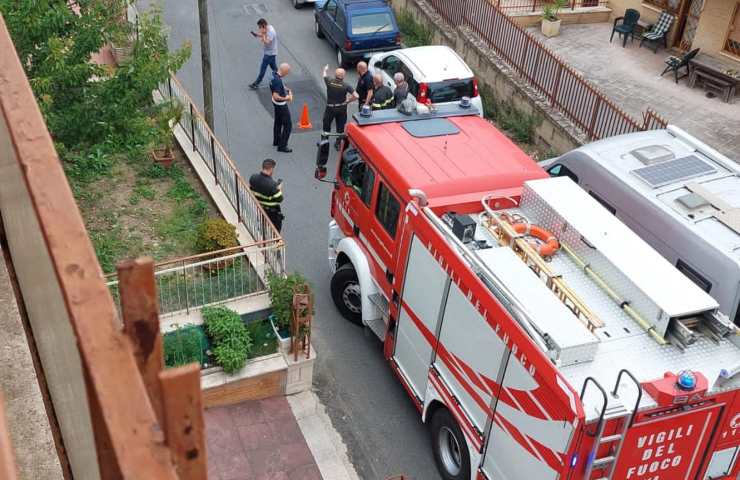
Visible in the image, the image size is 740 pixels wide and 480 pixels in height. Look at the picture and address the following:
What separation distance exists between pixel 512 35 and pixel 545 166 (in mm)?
5707

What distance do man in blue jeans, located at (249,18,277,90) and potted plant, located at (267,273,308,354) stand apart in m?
7.29

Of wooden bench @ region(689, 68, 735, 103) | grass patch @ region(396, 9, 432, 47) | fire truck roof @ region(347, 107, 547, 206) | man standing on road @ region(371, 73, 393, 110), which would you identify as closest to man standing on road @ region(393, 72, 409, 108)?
man standing on road @ region(371, 73, 393, 110)

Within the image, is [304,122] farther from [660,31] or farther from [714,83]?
[660,31]

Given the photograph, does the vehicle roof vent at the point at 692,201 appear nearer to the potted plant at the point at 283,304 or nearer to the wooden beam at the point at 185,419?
the potted plant at the point at 283,304

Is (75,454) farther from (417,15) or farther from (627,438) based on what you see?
(417,15)

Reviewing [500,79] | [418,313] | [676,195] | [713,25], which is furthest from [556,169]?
[713,25]

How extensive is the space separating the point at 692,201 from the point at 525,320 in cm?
313

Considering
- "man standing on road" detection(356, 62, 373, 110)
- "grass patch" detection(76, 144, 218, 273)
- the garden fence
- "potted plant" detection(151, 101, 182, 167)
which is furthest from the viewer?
"man standing on road" detection(356, 62, 373, 110)

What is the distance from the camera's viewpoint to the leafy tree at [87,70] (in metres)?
8.74

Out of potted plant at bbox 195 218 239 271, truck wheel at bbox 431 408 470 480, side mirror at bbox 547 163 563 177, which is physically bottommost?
truck wheel at bbox 431 408 470 480

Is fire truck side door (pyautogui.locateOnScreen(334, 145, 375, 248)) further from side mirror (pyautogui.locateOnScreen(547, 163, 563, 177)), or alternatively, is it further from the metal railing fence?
side mirror (pyautogui.locateOnScreen(547, 163, 563, 177))

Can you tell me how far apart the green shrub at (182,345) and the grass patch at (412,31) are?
1162 cm

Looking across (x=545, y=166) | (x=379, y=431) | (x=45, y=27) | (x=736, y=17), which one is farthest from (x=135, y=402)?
(x=736, y=17)

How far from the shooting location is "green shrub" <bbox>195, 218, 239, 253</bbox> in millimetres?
9922
